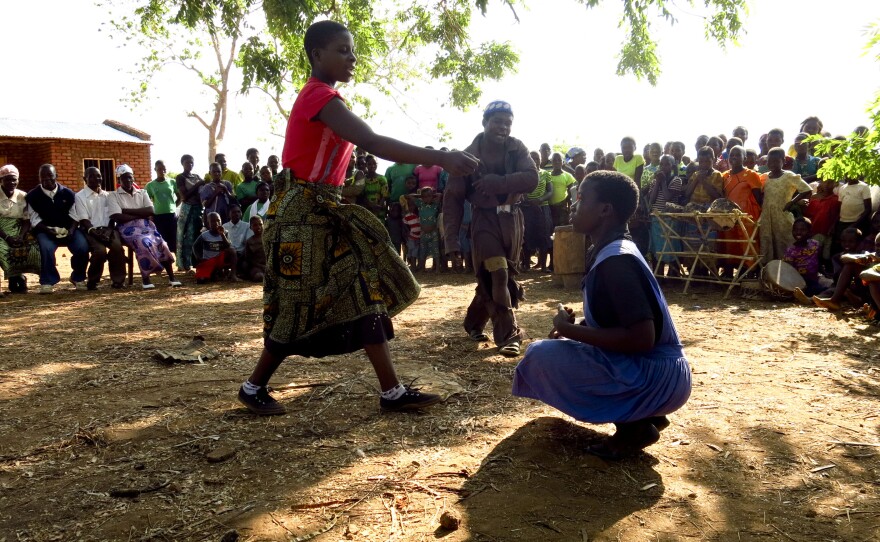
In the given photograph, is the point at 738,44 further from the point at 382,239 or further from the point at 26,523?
the point at 26,523

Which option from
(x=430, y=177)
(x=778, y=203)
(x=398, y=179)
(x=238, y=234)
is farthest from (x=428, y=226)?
(x=778, y=203)

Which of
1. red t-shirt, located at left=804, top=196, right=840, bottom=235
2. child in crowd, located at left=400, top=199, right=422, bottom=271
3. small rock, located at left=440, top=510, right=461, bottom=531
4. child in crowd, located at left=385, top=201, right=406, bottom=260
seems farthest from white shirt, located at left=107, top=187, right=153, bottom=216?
red t-shirt, located at left=804, top=196, right=840, bottom=235

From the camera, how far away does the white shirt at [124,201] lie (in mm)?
A: 9016

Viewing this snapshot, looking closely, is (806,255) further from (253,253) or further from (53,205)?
(53,205)

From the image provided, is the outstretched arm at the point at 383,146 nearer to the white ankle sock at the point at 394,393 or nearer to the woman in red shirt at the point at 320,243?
the woman in red shirt at the point at 320,243

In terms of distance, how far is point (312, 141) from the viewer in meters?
3.22

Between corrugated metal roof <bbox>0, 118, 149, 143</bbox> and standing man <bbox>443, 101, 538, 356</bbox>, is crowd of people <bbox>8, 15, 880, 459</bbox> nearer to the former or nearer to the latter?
standing man <bbox>443, 101, 538, 356</bbox>

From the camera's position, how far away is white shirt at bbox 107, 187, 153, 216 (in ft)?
29.6

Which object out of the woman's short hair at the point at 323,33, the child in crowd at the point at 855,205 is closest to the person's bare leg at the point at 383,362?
the woman's short hair at the point at 323,33

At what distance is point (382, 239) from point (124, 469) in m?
1.49

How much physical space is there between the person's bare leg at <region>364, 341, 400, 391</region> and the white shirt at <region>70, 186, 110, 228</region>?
6929 mm

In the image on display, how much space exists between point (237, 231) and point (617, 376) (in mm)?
8182

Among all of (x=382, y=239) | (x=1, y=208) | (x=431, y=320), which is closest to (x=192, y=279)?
(x=1, y=208)

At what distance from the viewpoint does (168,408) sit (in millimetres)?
3615
